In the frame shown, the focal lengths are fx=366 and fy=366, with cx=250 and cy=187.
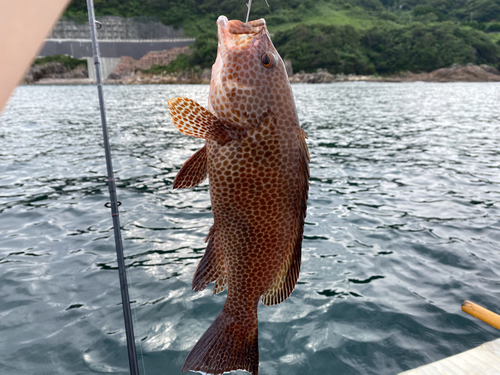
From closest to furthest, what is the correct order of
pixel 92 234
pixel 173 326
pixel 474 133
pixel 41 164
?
pixel 173 326
pixel 92 234
pixel 41 164
pixel 474 133

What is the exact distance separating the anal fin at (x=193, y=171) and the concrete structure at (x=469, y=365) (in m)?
3.56

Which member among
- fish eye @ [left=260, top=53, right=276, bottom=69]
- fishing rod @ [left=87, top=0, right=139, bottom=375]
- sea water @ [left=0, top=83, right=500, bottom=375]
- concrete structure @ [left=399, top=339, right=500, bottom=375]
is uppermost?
fish eye @ [left=260, top=53, right=276, bottom=69]

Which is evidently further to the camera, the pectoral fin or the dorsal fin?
the dorsal fin

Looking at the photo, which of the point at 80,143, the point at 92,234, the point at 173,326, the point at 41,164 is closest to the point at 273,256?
the point at 173,326

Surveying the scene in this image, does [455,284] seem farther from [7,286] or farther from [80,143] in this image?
[80,143]

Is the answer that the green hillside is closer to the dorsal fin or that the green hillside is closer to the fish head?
the fish head

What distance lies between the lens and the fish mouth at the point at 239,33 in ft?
7.11

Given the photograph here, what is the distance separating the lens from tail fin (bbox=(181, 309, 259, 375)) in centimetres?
228

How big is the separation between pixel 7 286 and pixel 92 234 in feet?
7.86

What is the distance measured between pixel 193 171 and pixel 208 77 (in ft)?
341

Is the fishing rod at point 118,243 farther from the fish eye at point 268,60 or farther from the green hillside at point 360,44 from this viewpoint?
the green hillside at point 360,44

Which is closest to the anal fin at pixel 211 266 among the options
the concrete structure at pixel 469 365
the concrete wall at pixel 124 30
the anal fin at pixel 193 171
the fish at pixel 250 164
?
the fish at pixel 250 164

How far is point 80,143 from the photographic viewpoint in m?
19.6

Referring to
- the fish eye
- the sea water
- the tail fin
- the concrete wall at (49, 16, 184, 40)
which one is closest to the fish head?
the fish eye
